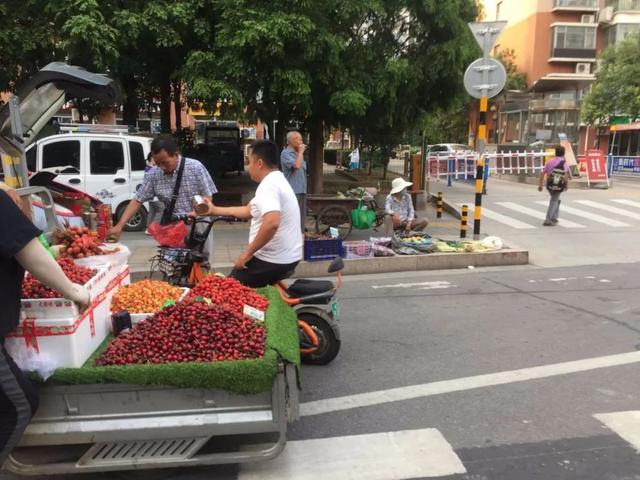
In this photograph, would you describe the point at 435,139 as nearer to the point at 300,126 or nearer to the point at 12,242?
the point at 300,126

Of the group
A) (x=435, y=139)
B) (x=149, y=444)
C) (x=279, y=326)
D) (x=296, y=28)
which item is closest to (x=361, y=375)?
(x=279, y=326)

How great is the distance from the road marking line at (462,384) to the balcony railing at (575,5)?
156ft

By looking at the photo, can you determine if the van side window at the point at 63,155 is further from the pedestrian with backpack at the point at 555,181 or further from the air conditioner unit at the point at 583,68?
the air conditioner unit at the point at 583,68

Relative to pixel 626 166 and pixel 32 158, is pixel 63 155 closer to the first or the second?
pixel 32 158

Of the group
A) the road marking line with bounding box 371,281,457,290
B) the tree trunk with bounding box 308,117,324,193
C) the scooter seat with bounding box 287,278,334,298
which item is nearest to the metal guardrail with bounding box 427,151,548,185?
the tree trunk with bounding box 308,117,324,193

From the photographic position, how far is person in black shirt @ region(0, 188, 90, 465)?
2.40 meters

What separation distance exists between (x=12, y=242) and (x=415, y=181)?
543 inches

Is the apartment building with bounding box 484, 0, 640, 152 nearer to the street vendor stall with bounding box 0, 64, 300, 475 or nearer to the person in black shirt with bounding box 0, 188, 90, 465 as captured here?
the street vendor stall with bounding box 0, 64, 300, 475

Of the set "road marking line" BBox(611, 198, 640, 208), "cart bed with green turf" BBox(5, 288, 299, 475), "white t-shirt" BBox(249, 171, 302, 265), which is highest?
"white t-shirt" BBox(249, 171, 302, 265)

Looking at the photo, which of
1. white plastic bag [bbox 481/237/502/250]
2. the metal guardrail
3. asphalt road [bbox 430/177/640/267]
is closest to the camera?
white plastic bag [bbox 481/237/502/250]

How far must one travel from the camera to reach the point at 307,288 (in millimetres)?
4445

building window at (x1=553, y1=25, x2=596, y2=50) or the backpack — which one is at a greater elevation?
building window at (x1=553, y1=25, x2=596, y2=50)

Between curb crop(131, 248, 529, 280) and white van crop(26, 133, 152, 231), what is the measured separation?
3841mm

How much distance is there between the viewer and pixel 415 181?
15.5 meters
